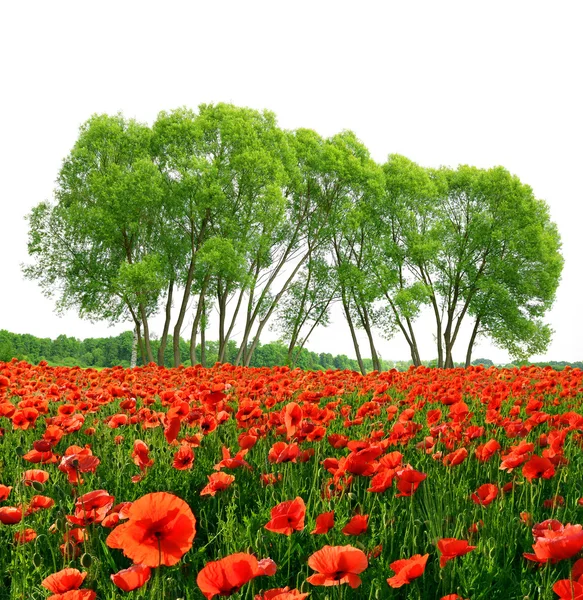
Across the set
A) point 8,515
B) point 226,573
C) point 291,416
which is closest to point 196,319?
point 291,416

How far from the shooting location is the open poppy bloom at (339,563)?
5.03 ft

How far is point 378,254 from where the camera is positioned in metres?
29.3

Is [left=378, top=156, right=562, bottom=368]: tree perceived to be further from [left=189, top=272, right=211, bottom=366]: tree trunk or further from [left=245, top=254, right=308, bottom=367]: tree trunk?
[left=189, top=272, right=211, bottom=366]: tree trunk

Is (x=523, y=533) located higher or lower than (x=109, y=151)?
lower

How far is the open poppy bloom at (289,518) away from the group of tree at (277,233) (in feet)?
65.3

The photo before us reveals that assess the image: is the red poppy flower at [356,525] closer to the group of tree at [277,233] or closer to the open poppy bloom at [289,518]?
the open poppy bloom at [289,518]

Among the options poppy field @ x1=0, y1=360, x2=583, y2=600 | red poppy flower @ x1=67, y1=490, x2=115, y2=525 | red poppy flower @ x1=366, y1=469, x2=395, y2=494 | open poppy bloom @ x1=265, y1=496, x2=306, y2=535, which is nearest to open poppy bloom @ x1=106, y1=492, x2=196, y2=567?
poppy field @ x1=0, y1=360, x2=583, y2=600

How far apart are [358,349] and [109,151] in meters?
15.8

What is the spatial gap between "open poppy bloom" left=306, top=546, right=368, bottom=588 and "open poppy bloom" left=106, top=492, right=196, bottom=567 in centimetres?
37

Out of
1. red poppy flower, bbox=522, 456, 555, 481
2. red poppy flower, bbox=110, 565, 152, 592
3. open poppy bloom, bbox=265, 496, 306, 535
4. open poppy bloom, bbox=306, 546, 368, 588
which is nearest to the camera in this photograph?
open poppy bloom, bbox=306, 546, 368, 588

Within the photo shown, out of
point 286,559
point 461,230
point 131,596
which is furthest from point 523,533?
point 461,230

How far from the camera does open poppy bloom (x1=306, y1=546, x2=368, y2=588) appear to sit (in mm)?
1534

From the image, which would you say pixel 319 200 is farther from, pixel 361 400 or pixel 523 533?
pixel 523 533

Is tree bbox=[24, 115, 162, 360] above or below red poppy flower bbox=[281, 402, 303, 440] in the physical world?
above
